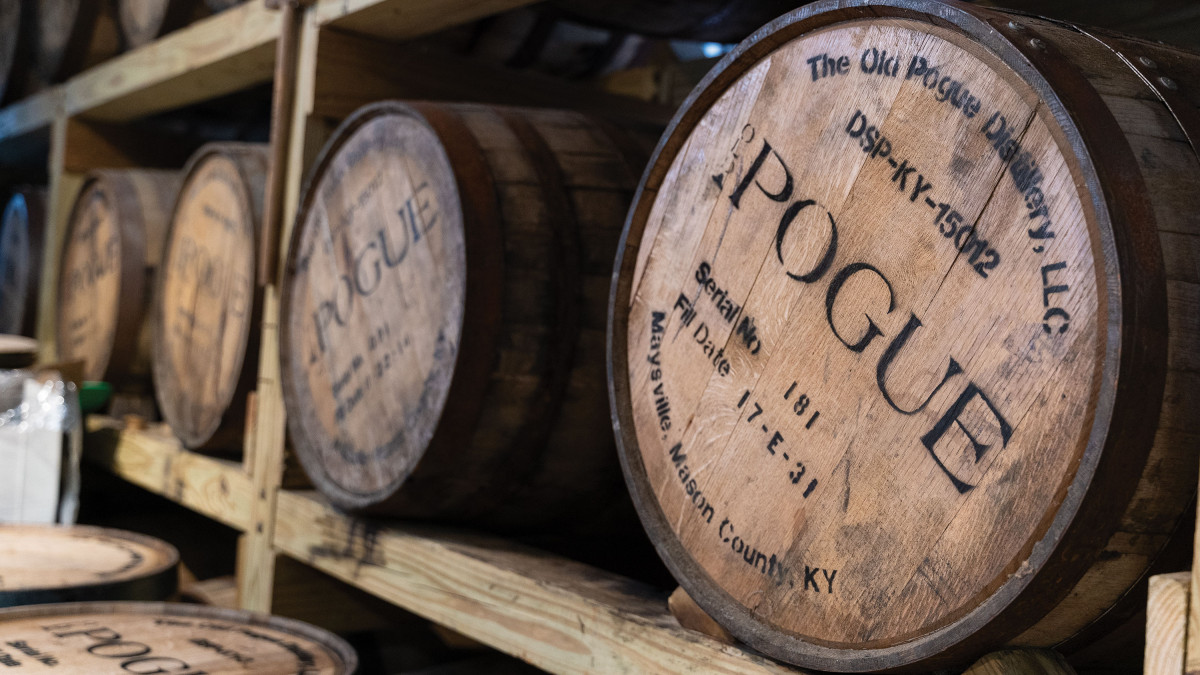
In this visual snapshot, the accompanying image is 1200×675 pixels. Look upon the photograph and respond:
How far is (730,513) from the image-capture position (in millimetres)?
1361

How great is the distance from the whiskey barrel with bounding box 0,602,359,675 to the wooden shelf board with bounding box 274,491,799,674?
222 millimetres

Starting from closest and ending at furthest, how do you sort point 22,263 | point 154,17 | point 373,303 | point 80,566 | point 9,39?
point 373,303
point 80,566
point 154,17
point 9,39
point 22,263

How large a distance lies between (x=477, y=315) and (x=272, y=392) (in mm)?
1014

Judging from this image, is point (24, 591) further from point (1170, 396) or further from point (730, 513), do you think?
point (1170, 396)

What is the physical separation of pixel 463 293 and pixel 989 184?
97 cm

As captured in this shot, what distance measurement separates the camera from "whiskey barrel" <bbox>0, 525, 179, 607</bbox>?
6.91 feet

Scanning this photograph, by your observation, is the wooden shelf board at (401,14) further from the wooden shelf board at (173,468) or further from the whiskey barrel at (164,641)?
the whiskey barrel at (164,641)

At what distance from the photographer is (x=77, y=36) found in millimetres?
4121

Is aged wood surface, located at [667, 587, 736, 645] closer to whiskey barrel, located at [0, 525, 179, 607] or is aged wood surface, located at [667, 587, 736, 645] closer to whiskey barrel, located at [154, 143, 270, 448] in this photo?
whiskey barrel, located at [0, 525, 179, 607]

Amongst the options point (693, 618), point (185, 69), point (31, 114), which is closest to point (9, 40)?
point (31, 114)

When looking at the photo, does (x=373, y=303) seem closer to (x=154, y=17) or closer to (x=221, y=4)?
(x=221, y=4)

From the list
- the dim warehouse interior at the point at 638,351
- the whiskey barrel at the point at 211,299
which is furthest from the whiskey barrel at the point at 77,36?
the whiskey barrel at the point at 211,299

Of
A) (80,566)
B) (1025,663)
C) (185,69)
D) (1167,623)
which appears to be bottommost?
(80,566)

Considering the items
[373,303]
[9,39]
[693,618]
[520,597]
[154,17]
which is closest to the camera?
[693,618]
